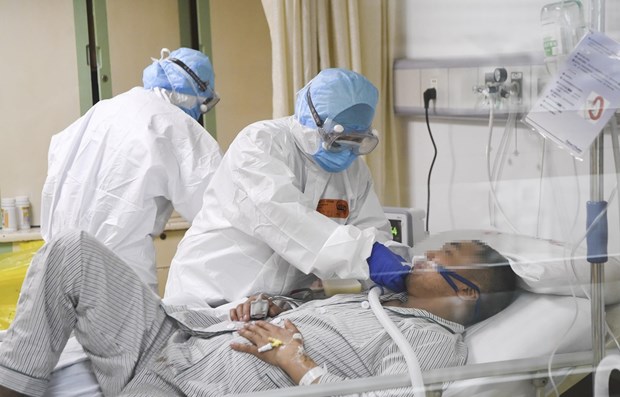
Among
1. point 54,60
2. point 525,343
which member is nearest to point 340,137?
point 525,343

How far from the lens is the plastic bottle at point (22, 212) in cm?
337

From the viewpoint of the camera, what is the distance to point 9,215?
3348mm

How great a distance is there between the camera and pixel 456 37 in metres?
2.22

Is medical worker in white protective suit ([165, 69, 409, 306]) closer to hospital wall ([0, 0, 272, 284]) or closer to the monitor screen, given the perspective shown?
the monitor screen

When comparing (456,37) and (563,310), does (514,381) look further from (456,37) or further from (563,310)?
(456,37)

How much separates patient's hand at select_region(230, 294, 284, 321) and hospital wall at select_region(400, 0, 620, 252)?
49 centimetres

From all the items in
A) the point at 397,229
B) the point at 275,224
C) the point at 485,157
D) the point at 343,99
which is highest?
the point at 343,99

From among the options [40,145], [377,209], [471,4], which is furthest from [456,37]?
[40,145]

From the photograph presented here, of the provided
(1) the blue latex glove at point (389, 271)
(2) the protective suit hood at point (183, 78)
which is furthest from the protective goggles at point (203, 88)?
(1) the blue latex glove at point (389, 271)

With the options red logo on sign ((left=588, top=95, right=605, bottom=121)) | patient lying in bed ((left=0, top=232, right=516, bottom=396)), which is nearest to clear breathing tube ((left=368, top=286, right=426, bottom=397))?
patient lying in bed ((left=0, top=232, right=516, bottom=396))

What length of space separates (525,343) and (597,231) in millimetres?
272

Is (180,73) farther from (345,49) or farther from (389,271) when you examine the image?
(389,271)

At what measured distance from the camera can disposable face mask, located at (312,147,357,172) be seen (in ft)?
6.64

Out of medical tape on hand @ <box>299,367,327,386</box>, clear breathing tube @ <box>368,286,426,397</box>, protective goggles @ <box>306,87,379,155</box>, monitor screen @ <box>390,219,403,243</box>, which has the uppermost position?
protective goggles @ <box>306,87,379,155</box>
